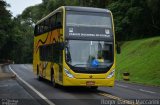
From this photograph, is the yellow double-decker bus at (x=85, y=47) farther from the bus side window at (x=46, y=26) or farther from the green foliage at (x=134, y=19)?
the green foliage at (x=134, y=19)

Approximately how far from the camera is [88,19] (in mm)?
22344

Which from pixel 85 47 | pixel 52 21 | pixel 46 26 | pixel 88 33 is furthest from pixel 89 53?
pixel 46 26

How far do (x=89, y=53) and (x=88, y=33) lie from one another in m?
1.03

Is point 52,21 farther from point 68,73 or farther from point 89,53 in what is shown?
point 68,73

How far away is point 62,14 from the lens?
22.4 metres

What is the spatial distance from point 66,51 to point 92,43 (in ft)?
4.32

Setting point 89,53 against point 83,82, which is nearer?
point 83,82

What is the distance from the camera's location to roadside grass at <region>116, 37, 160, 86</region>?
38128 millimetres

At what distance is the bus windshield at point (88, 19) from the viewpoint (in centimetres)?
2220

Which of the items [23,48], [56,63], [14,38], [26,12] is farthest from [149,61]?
[26,12]

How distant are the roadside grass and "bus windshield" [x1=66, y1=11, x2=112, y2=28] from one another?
1167 cm

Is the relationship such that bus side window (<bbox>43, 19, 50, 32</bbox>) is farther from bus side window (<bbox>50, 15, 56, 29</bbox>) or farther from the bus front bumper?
the bus front bumper

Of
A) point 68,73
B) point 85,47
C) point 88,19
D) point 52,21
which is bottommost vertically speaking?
point 68,73

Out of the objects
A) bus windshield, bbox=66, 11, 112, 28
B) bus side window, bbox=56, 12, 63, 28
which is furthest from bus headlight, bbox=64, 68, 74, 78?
bus side window, bbox=56, 12, 63, 28
